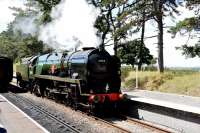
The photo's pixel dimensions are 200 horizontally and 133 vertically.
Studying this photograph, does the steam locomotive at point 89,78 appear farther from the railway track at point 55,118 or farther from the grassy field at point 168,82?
the grassy field at point 168,82

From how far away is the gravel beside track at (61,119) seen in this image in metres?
15.6

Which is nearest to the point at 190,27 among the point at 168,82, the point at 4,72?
the point at 168,82

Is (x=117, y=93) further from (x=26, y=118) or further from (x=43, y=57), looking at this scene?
(x=43, y=57)

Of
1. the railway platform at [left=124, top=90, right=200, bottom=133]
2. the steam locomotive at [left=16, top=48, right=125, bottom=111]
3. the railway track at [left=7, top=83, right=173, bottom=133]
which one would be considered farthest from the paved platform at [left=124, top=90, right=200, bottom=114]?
the steam locomotive at [left=16, top=48, right=125, bottom=111]

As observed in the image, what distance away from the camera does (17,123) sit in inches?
640

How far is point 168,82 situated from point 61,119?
12.0m

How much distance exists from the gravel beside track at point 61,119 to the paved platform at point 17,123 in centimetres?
46

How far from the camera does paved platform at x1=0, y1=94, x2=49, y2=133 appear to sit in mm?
14766

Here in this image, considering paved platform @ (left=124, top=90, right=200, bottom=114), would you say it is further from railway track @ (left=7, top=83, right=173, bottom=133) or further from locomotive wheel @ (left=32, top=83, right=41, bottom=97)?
locomotive wheel @ (left=32, top=83, right=41, bottom=97)

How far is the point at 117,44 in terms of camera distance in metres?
39.5

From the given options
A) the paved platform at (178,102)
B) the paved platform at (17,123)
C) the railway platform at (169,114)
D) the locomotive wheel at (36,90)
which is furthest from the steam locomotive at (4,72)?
the railway platform at (169,114)

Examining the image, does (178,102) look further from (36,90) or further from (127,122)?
(36,90)

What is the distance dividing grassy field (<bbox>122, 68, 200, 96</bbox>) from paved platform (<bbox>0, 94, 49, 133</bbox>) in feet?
34.3

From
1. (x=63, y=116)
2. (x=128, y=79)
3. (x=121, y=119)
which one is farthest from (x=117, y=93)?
(x=128, y=79)
